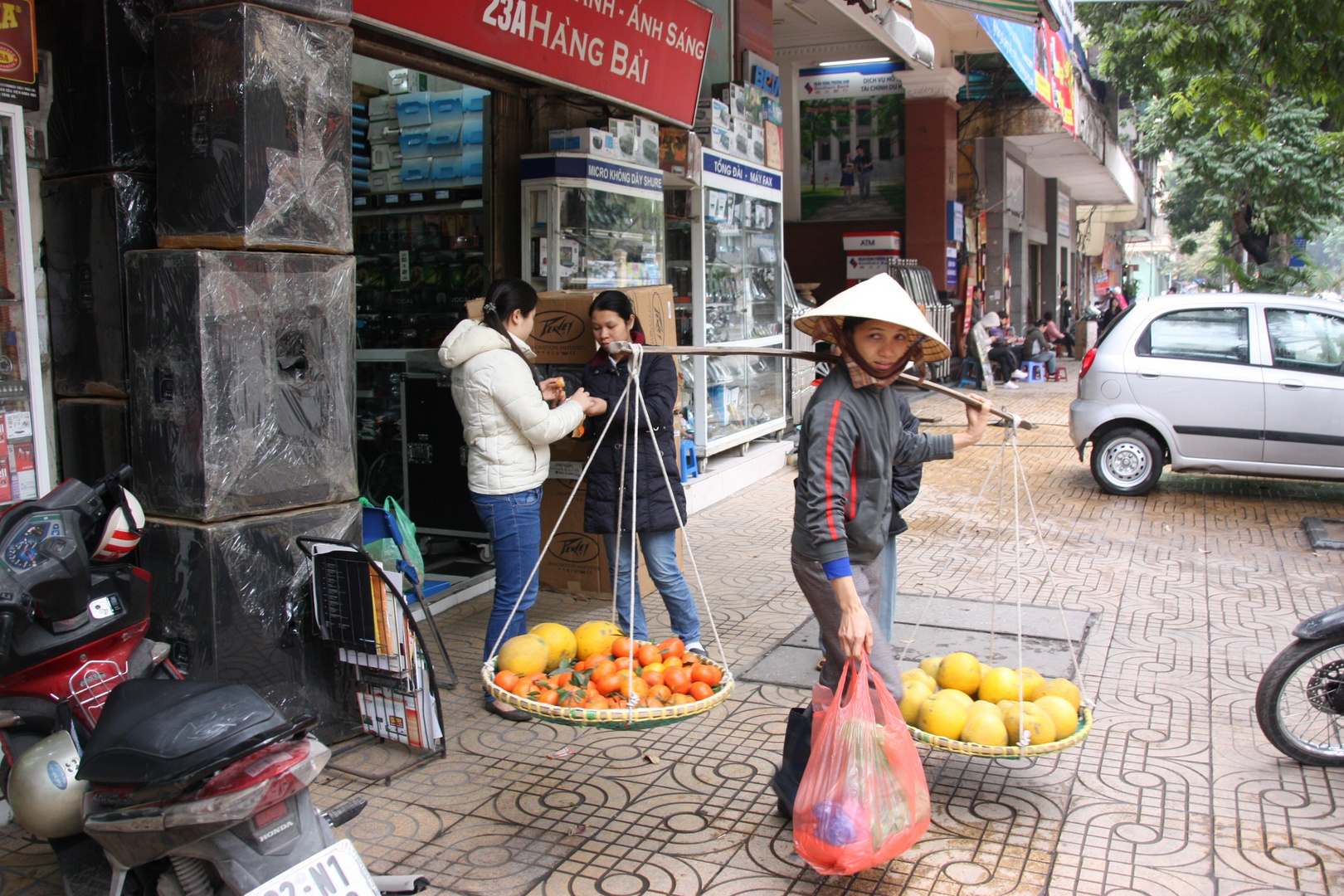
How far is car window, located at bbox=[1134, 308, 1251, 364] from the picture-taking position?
8828mm

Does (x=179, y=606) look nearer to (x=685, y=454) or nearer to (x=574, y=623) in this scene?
(x=574, y=623)

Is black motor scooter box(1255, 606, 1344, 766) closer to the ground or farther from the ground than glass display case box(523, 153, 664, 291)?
closer to the ground

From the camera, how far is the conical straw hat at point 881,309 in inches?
129

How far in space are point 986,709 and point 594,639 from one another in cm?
144

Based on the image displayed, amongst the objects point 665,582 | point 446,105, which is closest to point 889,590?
point 665,582

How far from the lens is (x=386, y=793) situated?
157 inches

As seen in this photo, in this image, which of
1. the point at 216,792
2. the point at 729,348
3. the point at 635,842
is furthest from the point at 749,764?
the point at 216,792

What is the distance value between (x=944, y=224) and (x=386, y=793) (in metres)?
14.1

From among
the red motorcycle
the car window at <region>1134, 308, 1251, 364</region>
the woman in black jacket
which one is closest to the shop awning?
the car window at <region>1134, 308, 1251, 364</region>

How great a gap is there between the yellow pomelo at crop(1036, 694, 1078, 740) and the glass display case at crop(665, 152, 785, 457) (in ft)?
16.1

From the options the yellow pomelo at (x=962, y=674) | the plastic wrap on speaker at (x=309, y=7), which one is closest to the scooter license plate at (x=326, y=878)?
the yellow pomelo at (x=962, y=674)

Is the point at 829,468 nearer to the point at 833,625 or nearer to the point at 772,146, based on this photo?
the point at 833,625

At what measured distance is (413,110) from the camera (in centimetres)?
735

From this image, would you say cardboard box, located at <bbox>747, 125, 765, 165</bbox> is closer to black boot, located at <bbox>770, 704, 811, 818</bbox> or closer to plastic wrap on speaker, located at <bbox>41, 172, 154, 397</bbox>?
plastic wrap on speaker, located at <bbox>41, 172, 154, 397</bbox>
